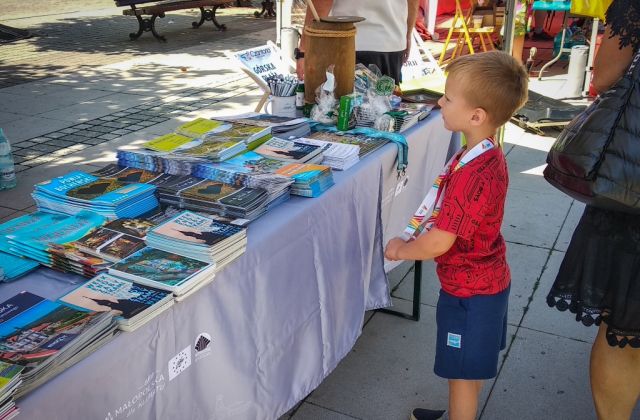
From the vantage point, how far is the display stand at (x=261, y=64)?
3.46m

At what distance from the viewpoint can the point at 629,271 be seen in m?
1.98

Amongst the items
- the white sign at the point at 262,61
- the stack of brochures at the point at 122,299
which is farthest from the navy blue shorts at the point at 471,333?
the white sign at the point at 262,61

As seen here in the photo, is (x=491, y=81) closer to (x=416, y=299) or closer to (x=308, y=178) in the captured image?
(x=308, y=178)

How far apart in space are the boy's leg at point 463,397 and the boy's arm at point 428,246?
52 centimetres

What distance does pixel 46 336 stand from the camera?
4.76 ft

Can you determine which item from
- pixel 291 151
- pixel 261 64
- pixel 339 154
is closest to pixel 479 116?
pixel 339 154

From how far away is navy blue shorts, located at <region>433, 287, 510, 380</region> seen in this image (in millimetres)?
2191

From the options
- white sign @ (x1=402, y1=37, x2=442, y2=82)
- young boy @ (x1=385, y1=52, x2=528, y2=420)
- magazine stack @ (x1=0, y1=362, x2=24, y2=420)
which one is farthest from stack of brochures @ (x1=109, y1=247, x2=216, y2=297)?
white sign @ (x1=402, y1=37, x2=442, y2=82)

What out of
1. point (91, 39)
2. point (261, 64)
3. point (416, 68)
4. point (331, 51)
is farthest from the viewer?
point (91, 39)

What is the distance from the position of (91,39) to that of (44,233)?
36.0 feet

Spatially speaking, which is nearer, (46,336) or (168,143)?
(46,336)

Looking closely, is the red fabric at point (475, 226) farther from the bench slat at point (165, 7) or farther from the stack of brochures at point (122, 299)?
the bench slat at point (165, 7)

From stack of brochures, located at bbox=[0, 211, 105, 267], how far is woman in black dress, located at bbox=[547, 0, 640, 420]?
1.50 m

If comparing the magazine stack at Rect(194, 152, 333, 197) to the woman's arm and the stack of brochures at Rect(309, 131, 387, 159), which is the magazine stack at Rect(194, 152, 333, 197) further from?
the woman's arm
